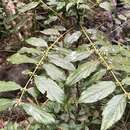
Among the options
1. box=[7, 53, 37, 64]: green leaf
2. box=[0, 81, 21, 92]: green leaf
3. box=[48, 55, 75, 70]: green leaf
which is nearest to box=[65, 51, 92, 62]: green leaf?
box=[48, 55, 75, 70]: green leaf

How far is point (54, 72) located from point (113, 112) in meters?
0.38

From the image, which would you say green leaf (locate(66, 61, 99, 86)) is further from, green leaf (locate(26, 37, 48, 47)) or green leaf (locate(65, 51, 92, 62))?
green leaf (locate(26, 37, 48, 47))

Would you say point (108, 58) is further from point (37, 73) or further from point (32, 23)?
point (32, 23)

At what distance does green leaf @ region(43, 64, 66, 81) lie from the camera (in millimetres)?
1598

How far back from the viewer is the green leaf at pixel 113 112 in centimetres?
132

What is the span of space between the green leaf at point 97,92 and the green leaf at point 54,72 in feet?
0.68

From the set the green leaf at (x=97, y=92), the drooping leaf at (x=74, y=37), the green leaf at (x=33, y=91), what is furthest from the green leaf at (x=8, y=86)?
the drooping leaf at (x=74, y=37)

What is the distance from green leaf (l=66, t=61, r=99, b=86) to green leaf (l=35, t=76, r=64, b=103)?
0.06 metres

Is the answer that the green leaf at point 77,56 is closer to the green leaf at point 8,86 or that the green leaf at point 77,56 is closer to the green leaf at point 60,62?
the green leaf at point 60,62

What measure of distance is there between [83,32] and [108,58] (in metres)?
0.35

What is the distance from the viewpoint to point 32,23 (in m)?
4.15

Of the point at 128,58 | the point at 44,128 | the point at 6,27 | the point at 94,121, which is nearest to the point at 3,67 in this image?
the point at 6,27

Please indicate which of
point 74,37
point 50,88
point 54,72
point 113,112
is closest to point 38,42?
point 74,37

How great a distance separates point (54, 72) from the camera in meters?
1.62
